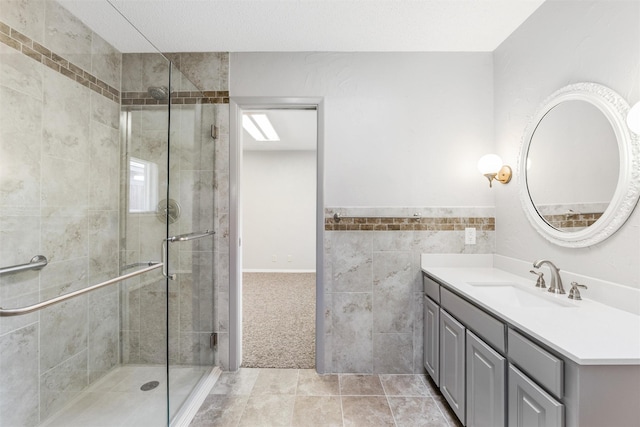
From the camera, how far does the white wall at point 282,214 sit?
5.69 meters

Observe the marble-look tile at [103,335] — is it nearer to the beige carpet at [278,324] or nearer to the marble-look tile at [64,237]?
the marble-look tile at [64,237]

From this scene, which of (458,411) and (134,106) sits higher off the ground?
(134,106)

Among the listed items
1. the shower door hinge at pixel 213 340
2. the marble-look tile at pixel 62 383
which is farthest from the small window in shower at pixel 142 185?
the shower door hinge at pixel 213 340

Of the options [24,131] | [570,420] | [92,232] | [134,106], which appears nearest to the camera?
→ [570,420]

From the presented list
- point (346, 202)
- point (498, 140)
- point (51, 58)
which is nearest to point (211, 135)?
point (51, 58)

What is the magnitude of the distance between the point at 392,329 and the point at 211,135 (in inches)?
80.6

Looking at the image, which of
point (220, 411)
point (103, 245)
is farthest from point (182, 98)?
point (220, 411)

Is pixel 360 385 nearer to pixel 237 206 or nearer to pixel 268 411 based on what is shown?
pixel 268 411

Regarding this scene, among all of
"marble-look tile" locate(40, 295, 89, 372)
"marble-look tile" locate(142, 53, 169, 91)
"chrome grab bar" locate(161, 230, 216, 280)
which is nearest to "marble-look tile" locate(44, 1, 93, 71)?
"marble-look tile" locate(142, 53, 169, 91)

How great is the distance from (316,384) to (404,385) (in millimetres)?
635

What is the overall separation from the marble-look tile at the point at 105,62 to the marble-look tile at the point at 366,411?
2289 mm

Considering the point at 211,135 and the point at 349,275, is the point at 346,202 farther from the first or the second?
the point at 211,135

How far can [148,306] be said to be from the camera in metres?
1.54

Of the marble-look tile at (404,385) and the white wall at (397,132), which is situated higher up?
the white wall at (397,132)
